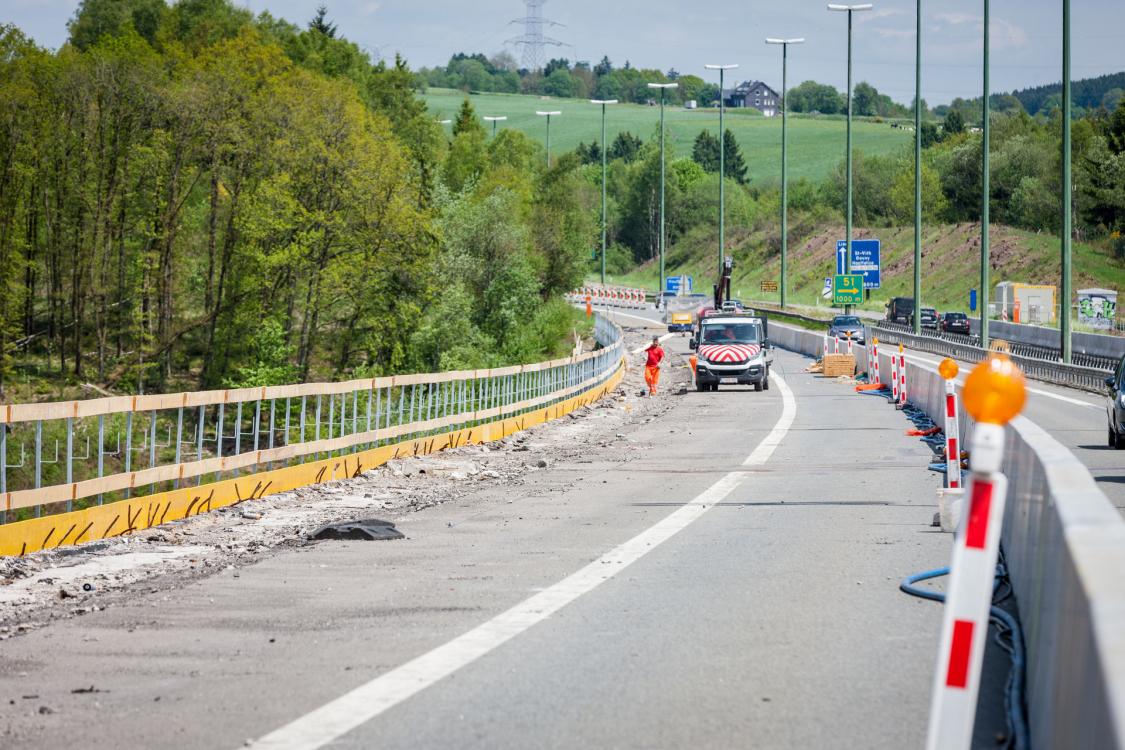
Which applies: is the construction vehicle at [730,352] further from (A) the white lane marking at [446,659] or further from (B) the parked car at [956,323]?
(B) the parked car at [956,323]

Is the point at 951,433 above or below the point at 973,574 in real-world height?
below

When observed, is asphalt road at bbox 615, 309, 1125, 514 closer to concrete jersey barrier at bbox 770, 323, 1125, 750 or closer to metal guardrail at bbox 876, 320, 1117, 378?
metal guardrail at bbox 876, 320, 1117, 378

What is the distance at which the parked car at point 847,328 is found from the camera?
73.9 m

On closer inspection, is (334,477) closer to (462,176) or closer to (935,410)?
(935,410)

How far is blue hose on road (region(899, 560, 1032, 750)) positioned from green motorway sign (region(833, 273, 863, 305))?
61129 mm

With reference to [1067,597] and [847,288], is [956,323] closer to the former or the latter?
[847,288]

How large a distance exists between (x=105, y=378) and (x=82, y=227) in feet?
26.6

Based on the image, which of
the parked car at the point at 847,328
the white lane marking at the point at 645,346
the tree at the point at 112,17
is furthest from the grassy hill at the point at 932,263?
the tree at the point at 112,17

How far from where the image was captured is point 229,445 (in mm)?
24078

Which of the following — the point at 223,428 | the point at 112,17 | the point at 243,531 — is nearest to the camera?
the point at 243,531

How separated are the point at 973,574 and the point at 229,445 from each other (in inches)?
814

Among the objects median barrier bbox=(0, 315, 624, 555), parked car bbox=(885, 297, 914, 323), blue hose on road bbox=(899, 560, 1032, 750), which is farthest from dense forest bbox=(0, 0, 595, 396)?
blue hose on road bbox=(899, 560, 1032, 750)

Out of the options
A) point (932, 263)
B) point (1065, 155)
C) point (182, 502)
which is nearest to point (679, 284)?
point (932, 263)

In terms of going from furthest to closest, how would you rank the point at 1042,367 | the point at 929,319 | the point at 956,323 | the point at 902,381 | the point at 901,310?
the point at 901,310
the point at 929,319
the point at 956,323
the point at 1042,367
the point at 902,381
